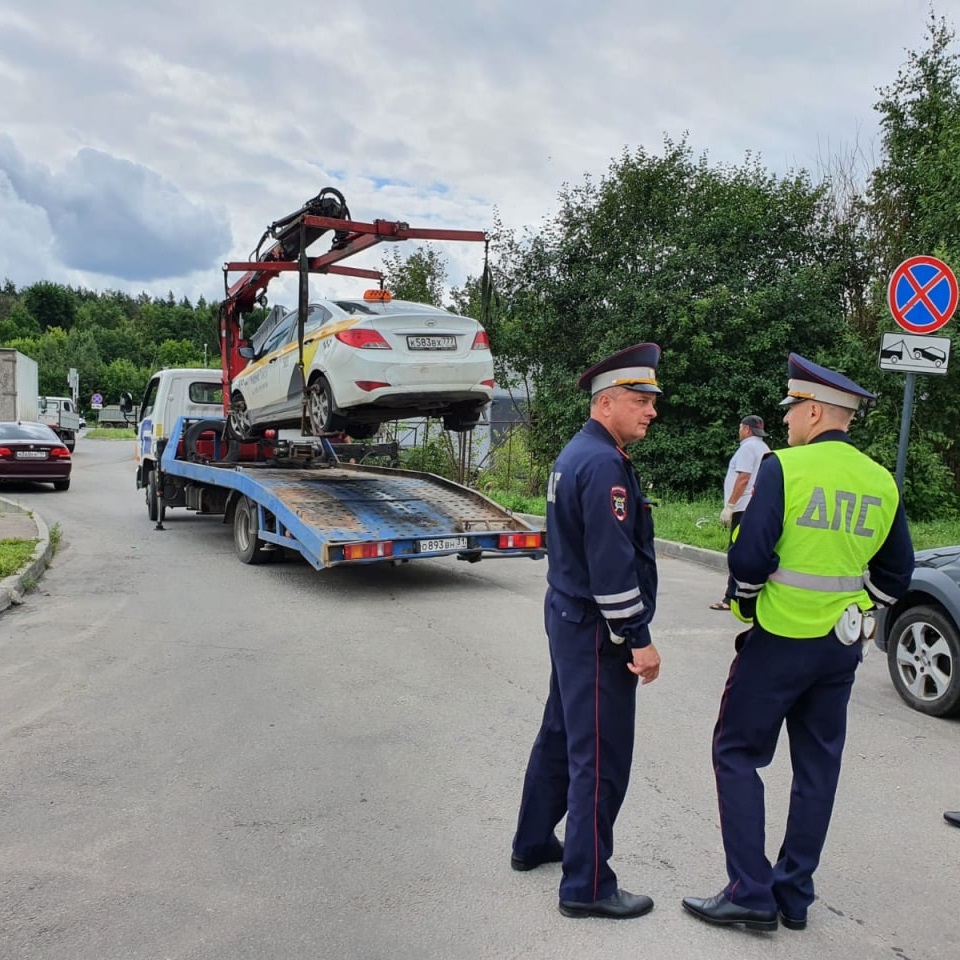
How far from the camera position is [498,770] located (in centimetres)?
432

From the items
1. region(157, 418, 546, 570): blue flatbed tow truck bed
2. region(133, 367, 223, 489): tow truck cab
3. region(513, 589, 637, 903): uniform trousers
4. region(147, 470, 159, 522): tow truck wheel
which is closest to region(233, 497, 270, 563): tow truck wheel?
region(157, 418, 546, 570): blue flatbed tow truck bed

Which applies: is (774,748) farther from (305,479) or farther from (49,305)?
(49,305)

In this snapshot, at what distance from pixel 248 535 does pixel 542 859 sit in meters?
7.57

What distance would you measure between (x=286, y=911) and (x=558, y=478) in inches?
67.2

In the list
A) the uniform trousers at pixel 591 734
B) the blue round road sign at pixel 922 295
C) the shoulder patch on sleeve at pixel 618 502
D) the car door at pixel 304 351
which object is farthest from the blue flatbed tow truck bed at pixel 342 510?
the shoulder patch on sleeve at pixel 618 502

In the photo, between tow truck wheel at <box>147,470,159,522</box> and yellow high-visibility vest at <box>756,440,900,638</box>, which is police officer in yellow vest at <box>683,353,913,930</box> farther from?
tow truck wheel at <box>147,470,159,522</box>

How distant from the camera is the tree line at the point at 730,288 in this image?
590 inches

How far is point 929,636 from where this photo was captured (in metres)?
5.30

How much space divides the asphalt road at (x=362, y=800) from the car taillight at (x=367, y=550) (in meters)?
0.75

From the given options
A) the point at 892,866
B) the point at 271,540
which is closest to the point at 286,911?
the point at 892,866

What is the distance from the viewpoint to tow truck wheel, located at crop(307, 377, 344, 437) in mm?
9320

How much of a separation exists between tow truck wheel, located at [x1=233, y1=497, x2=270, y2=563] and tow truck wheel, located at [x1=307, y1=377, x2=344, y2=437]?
1255mm

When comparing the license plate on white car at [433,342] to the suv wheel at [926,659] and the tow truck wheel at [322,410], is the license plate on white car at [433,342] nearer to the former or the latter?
the tow truck wheel at [322,410]

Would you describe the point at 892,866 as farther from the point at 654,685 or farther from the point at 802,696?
the point at 654,685
